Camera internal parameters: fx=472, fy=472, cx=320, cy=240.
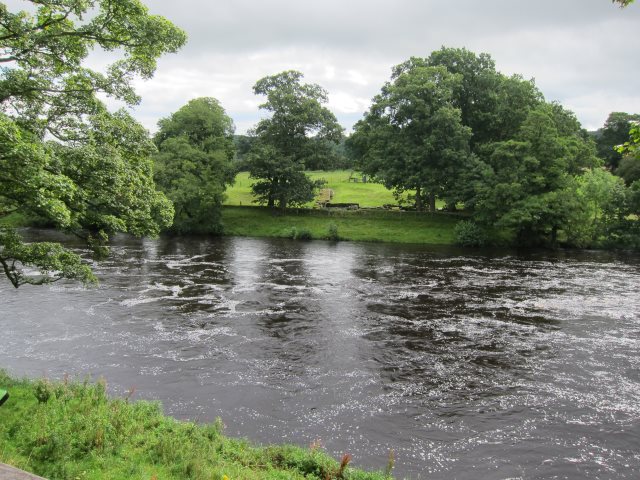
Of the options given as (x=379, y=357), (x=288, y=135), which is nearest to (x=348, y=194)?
(x=288, y=135)

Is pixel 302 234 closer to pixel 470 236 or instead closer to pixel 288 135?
pixel 288 135

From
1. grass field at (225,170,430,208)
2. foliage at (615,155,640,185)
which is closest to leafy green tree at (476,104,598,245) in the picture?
grass field at (225,170,430,208)

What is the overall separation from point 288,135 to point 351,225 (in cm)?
1681

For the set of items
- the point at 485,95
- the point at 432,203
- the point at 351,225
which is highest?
the point at 485,95

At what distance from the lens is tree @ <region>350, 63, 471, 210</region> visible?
60844 millimetres

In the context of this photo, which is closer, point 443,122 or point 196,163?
point 443,122

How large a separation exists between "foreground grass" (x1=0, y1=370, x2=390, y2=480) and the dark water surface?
6.79 ft

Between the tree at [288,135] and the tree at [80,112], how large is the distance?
52189 mm

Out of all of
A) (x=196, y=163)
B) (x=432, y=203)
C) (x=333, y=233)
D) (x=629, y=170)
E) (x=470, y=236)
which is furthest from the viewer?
(x=629, y=170)

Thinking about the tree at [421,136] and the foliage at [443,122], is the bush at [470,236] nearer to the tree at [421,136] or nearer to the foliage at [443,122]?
the foliage at [443,122]

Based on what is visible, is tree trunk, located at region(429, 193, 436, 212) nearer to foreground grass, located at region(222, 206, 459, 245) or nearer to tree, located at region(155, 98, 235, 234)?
foreground grass, located at region(222, 206, 459, 245)

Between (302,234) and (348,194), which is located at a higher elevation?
(348,194)

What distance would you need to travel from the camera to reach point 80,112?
14.4 metres

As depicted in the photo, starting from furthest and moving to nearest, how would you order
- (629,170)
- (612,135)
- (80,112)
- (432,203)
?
1. (612,135)
2. (629,170)
3. (432,203)
4. (80,112)
